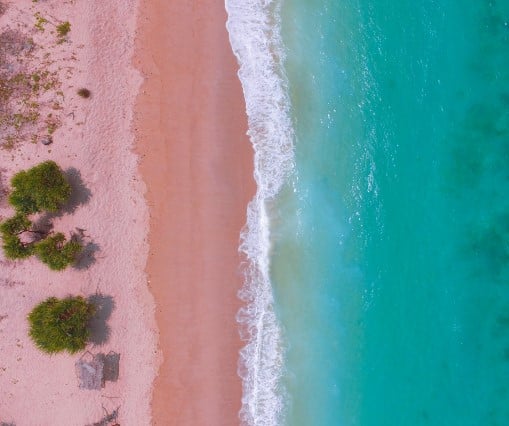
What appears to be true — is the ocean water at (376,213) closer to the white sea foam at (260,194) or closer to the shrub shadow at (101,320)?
the white sea foam at (260,194)

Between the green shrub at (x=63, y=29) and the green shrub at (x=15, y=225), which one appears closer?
the green shrub at (x=15, y=225)

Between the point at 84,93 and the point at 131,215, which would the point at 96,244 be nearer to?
the point at 131,215

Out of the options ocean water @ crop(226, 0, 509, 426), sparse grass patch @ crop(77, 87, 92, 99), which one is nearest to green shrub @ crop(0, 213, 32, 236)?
sparse grass patch @ crop(77, 87, 92, 99)

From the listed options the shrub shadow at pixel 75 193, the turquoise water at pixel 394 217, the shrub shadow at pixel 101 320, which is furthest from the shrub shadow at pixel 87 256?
the turquoise water at pixel 394 217

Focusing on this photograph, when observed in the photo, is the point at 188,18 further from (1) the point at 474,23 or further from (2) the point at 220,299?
(1) the point at 474,23

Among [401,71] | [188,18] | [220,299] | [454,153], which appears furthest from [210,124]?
[454,153]

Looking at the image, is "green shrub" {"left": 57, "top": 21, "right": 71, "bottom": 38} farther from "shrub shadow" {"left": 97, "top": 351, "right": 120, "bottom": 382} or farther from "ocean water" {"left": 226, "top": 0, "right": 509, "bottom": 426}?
"shrub shadow" {"left": 97, "top": 351, "right": 120, "bottom": 382}
